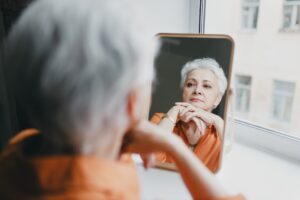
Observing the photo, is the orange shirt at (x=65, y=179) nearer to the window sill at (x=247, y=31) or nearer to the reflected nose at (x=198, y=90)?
the reflected nose at (x=198, y=90)

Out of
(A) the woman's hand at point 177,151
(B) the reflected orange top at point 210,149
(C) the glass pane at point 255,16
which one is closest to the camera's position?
(A) the woman's hand at point 177,151

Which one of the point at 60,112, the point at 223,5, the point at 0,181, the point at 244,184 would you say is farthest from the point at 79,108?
the point at 223,5

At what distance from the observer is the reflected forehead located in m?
0.76

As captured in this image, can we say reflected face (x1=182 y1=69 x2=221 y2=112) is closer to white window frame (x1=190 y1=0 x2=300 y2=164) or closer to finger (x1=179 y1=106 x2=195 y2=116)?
finger (x1=179 y1=106 x2=195 y2=116)

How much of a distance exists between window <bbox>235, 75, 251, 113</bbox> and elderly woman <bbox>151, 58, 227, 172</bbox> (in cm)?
31

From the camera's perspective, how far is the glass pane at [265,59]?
2.87ft

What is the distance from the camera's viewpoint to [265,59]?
947mm

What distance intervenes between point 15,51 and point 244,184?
2.01ft

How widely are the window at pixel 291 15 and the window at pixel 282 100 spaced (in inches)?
6.6

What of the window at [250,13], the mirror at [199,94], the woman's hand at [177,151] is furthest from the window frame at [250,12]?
the woman's hand at [177,151]

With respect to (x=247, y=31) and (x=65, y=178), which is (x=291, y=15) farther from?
(x=65, y=178)

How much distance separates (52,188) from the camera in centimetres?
38

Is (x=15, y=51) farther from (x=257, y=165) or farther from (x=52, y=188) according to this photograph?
(x=257, y=165)

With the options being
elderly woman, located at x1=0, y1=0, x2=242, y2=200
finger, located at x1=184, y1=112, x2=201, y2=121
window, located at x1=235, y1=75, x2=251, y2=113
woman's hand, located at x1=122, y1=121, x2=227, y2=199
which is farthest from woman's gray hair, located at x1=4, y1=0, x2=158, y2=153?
window, located at x1=235, y1=75, x2=251, y2=113
